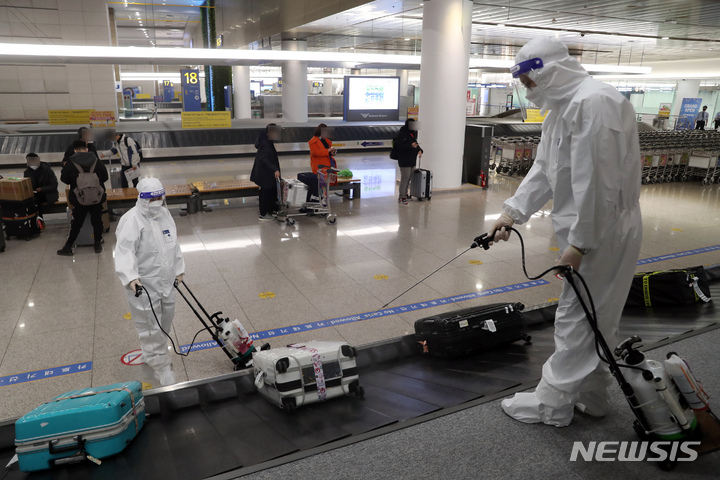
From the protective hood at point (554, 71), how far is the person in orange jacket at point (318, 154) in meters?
7.30

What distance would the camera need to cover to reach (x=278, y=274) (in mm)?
6809

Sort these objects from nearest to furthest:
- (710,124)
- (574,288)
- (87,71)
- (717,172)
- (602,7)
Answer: (574,288) → (602,7) → (717,172) → (87,71) → (710,124)

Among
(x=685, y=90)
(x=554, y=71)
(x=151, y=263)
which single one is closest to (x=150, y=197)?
(x=151, y=263)

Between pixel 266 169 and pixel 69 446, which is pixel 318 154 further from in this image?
pixel 69 446

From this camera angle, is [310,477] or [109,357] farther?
[109,357]

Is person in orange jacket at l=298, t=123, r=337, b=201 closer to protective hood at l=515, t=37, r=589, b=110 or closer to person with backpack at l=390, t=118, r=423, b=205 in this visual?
person with backpack at l=390, t=118, r=423, b=205

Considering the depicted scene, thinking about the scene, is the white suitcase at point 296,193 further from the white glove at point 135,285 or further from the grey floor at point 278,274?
the white glove at point 135,285

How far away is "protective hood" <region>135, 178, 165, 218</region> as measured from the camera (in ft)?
13.1

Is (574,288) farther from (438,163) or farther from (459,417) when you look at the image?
(438,163)

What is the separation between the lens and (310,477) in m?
2.75

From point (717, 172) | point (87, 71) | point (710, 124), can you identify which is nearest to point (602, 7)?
point (717, 172)

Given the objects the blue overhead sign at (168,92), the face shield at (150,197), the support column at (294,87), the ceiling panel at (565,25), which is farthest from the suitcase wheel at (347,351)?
the blue overhead sign at (168,92)

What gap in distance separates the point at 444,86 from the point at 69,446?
10615 mm

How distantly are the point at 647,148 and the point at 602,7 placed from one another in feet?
12.8
